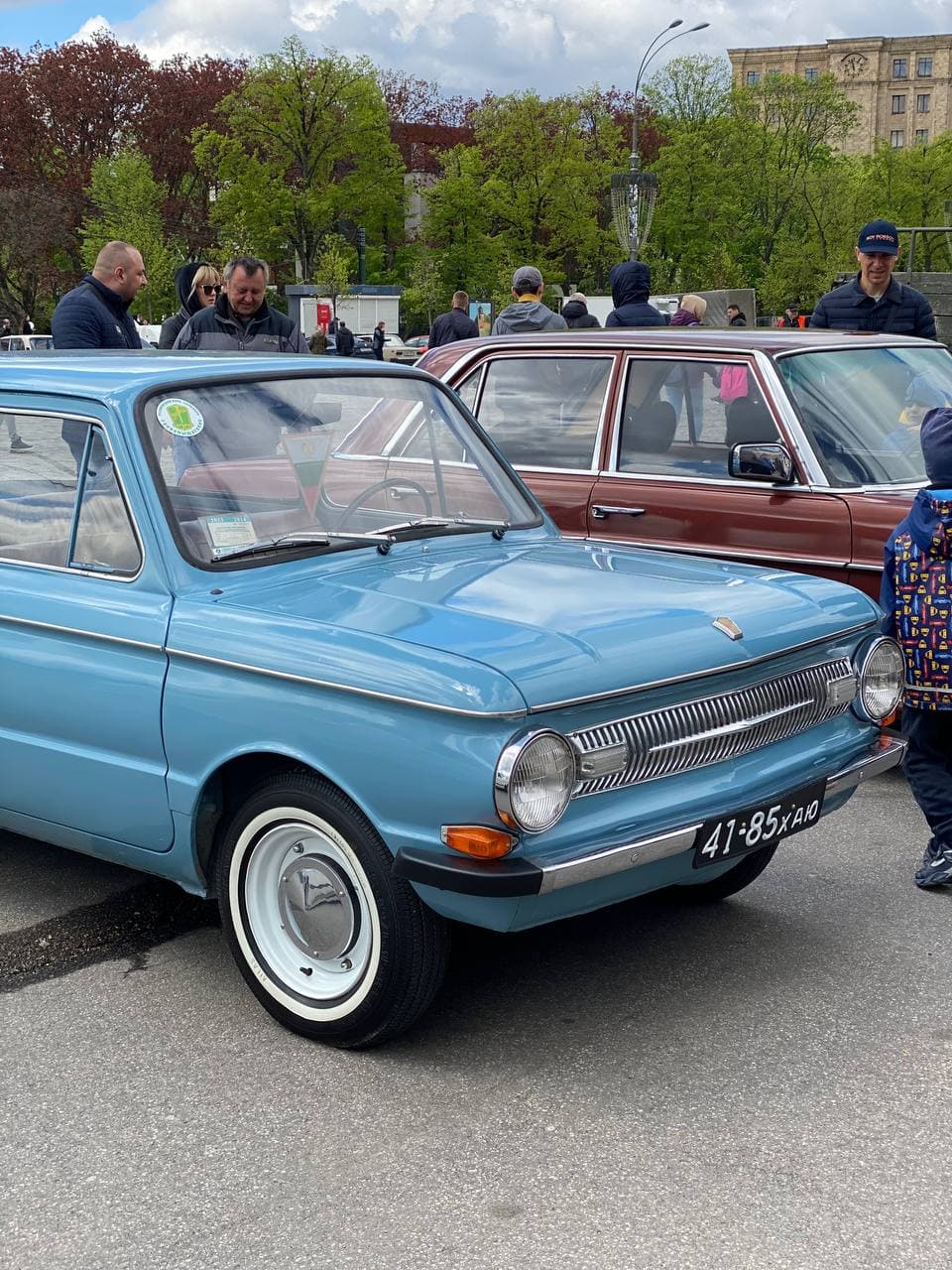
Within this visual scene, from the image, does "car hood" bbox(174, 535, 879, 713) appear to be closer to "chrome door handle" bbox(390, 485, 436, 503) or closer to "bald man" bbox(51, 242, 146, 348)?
"chrome door handle" bbox(390, 485, 436, 503)

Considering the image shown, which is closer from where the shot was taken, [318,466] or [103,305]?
[318,466]

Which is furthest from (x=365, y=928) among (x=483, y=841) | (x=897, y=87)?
(x=897, y=87)

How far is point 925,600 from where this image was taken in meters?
4.92

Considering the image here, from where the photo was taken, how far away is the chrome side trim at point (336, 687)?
3.33 m

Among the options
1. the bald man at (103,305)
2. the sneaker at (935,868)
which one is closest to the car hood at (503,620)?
the sneaker at (935,868)

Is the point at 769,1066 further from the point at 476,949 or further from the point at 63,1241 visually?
the point at 63,1241

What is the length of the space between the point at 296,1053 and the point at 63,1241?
0.92 meters

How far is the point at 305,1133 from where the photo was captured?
11.2 feet

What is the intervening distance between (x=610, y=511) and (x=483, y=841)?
3.88 m

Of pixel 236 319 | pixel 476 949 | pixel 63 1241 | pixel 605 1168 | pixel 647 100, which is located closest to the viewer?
pixel 63 1241

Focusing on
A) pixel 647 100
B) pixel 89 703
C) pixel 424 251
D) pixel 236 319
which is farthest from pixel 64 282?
pixel 89 703

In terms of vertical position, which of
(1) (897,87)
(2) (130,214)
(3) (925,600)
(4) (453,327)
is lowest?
(3) (925,600)

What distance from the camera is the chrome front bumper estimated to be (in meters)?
3.32

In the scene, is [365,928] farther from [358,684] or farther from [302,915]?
[358,684]
